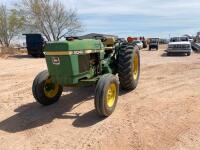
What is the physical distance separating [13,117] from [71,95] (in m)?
2.05

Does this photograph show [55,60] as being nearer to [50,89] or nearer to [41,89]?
[41,89]

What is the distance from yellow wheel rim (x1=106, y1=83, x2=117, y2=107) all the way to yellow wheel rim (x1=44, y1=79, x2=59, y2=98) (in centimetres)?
158

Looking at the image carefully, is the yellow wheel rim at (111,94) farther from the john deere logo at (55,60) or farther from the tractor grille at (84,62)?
the john deere logo at (55,60)

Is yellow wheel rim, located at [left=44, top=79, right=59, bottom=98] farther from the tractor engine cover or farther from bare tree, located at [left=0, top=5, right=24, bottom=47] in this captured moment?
bare tree, located at [left=0, top=5, right=24, bottom=47]

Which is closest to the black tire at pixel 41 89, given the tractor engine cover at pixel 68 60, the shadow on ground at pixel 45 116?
the shadow on ground at pixel 45 116

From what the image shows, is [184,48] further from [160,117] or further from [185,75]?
[160,117]

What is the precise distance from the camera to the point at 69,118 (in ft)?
22.8

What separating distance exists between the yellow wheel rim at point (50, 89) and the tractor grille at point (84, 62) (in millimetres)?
1091

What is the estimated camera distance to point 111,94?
7.20 meters

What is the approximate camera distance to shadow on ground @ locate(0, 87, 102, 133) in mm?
6590

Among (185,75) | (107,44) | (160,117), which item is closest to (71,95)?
(107,44)

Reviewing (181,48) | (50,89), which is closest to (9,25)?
(181,48)

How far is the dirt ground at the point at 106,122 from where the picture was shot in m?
5.55

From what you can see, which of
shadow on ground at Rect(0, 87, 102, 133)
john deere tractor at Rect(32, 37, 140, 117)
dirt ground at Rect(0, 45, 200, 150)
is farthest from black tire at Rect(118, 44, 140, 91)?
shadow on ground at Rect(0, 87, 102, 133)
